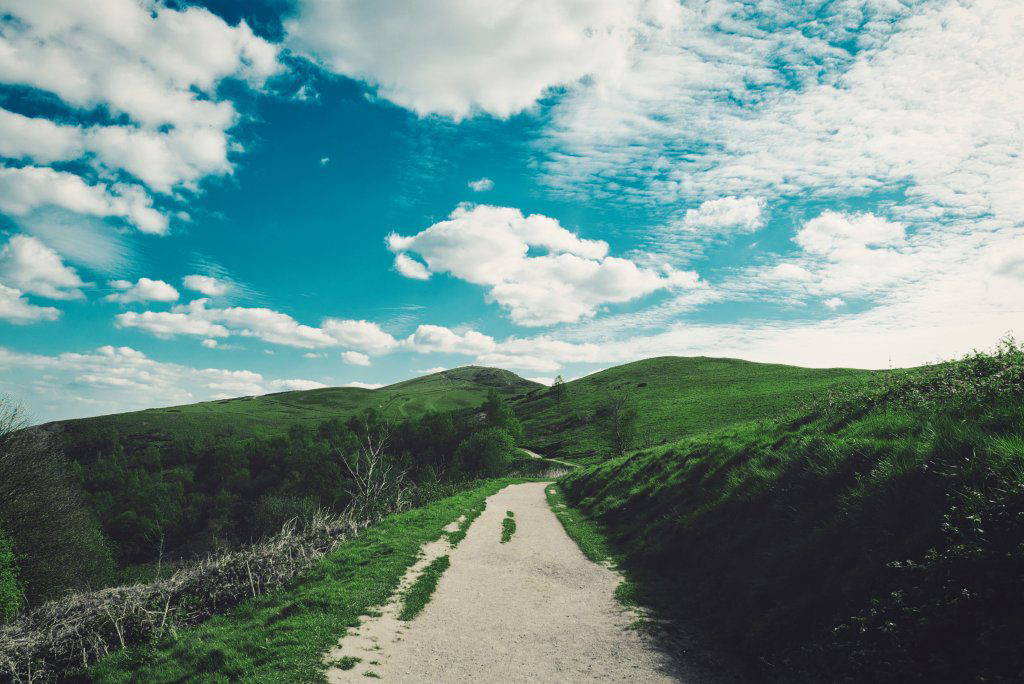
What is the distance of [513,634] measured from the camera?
9.59 m

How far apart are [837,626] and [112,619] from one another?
16.0 m

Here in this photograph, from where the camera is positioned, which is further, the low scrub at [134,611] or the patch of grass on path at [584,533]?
the patch of grass on path at [584,533]

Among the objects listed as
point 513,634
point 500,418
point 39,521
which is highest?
point 500,418

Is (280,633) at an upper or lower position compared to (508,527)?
upper

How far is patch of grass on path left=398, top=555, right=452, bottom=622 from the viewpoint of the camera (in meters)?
10.6

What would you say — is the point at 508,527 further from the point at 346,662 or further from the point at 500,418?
the point at 500,418

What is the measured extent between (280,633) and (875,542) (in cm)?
1142

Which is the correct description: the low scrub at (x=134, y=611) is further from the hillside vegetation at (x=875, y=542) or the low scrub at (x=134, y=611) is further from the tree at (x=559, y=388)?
the tree at (x=559, y=388)

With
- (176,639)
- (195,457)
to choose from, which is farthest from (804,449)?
(195,457)

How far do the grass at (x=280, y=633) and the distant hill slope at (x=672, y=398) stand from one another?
5099 centimetres

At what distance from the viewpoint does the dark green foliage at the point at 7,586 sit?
88.3ft

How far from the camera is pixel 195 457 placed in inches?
4744

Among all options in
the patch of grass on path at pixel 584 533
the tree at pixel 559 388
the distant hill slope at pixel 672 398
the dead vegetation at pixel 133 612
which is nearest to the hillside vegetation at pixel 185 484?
the patch of grass on path at pixel 584 533

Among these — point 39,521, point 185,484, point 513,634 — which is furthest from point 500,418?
point 513,634
